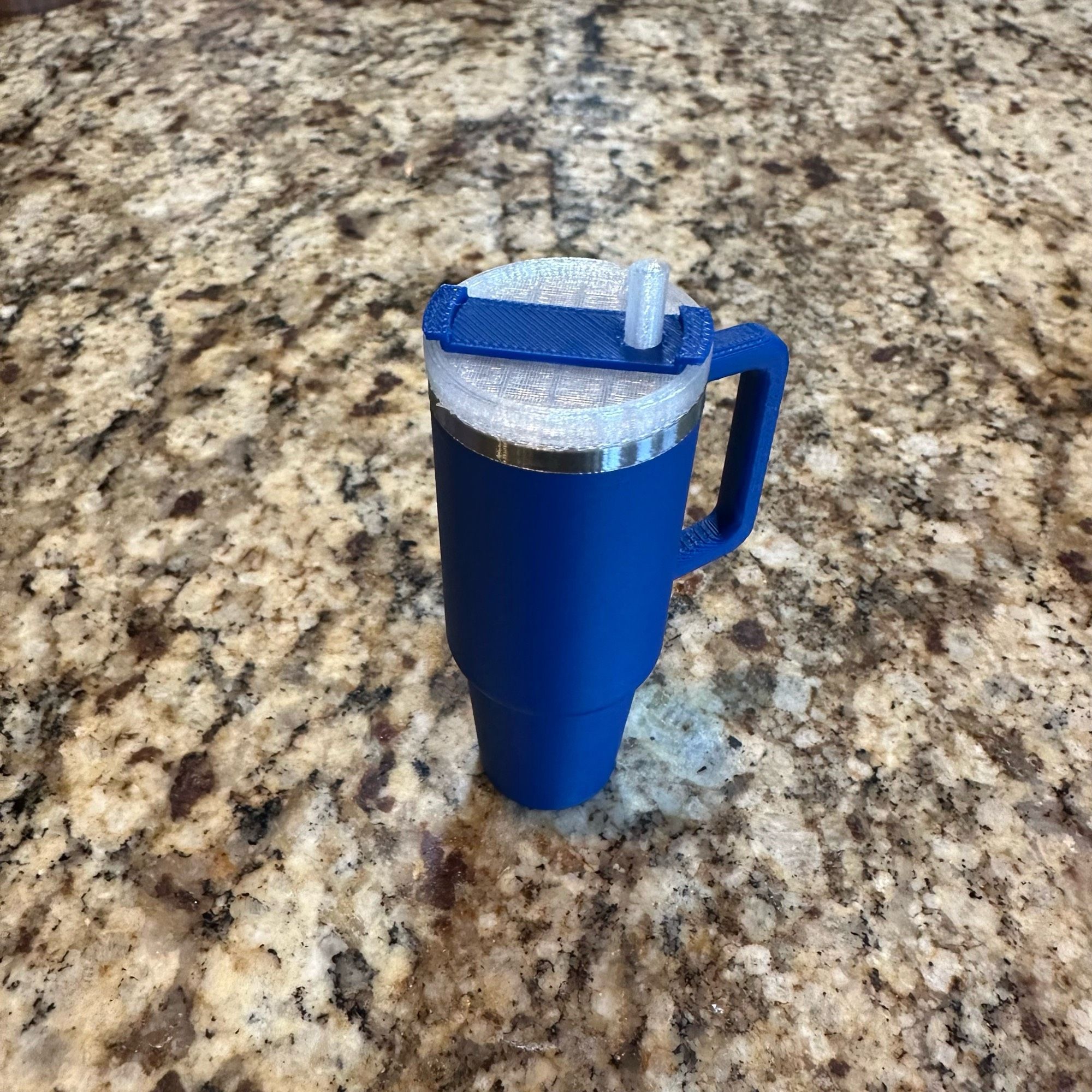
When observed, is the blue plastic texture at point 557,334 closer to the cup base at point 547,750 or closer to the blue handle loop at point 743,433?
the blue handle loop at point 743,433

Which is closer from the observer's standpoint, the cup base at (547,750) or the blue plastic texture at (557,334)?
the blue plastic texture at (557,334)

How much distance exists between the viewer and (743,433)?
544 millimetres

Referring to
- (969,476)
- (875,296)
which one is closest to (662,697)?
(969,476)

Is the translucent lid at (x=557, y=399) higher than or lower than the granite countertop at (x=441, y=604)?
higher

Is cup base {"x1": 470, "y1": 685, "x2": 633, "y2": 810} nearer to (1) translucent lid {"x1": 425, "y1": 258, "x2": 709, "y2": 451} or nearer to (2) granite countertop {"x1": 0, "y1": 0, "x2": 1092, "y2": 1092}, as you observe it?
(2) granite countertop {"x1": 0, "y1": 0, "x2": 1092, "y2": 1092}

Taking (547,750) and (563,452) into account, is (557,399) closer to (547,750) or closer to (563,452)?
(563,452)

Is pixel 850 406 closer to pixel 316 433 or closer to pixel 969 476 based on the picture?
pixel 969 476

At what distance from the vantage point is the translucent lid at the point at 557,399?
415 mm

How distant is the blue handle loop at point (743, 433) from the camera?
482 mm

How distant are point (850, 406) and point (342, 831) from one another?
582 millimetres

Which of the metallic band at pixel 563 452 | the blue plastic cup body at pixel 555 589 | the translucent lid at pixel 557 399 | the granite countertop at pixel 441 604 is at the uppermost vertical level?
the translucent lid at pixel 557 399

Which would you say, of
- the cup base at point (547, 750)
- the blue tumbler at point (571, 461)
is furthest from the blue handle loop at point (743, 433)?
the cup base at point (547, 750)

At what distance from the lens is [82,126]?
116 cm

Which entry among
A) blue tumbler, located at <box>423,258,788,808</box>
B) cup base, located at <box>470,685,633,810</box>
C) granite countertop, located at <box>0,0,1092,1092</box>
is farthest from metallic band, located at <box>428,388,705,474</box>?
granite countertop, located at <box>0,0,1092,1092</box>
